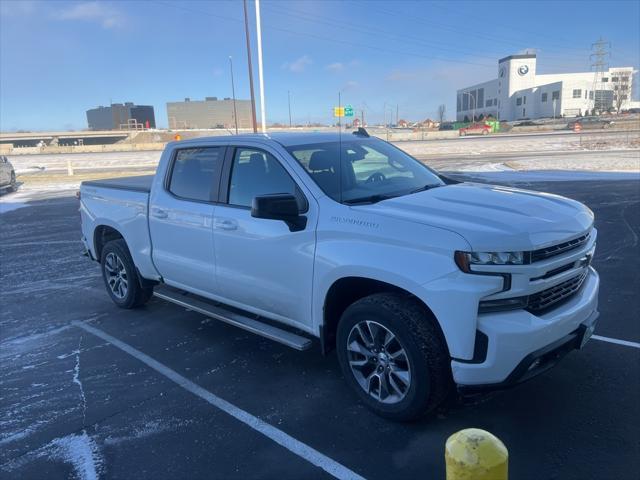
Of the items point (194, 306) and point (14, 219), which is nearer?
point (194, 306)

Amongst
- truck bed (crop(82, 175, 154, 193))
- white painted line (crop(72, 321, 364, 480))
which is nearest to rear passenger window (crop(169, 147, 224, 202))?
truck bed (crop(82, 175, 154, 193))

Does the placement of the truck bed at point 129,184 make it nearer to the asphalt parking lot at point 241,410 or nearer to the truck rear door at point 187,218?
the truck rear door at point 187,218

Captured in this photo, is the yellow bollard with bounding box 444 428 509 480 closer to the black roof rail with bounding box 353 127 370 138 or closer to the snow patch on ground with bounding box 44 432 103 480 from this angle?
the snow patch on ground with bounding box 44 432 103 480

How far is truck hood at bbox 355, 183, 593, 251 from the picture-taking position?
2992 millimetres

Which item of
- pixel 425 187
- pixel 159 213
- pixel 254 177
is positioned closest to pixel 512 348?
pixel 425 187

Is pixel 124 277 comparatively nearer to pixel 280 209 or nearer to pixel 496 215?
pixel 280 209

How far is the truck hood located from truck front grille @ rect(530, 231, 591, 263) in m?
0.04

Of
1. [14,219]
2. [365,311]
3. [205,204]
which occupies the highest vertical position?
[205,204]

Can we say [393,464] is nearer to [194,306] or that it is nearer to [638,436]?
[638,436]

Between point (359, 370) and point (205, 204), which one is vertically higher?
point (205, 204)

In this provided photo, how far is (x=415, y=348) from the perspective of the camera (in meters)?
3.16

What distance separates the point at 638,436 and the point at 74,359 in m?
4.56

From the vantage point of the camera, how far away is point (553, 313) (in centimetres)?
318

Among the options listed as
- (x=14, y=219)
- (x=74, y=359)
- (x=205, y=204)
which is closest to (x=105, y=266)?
(x=74, y=359)
